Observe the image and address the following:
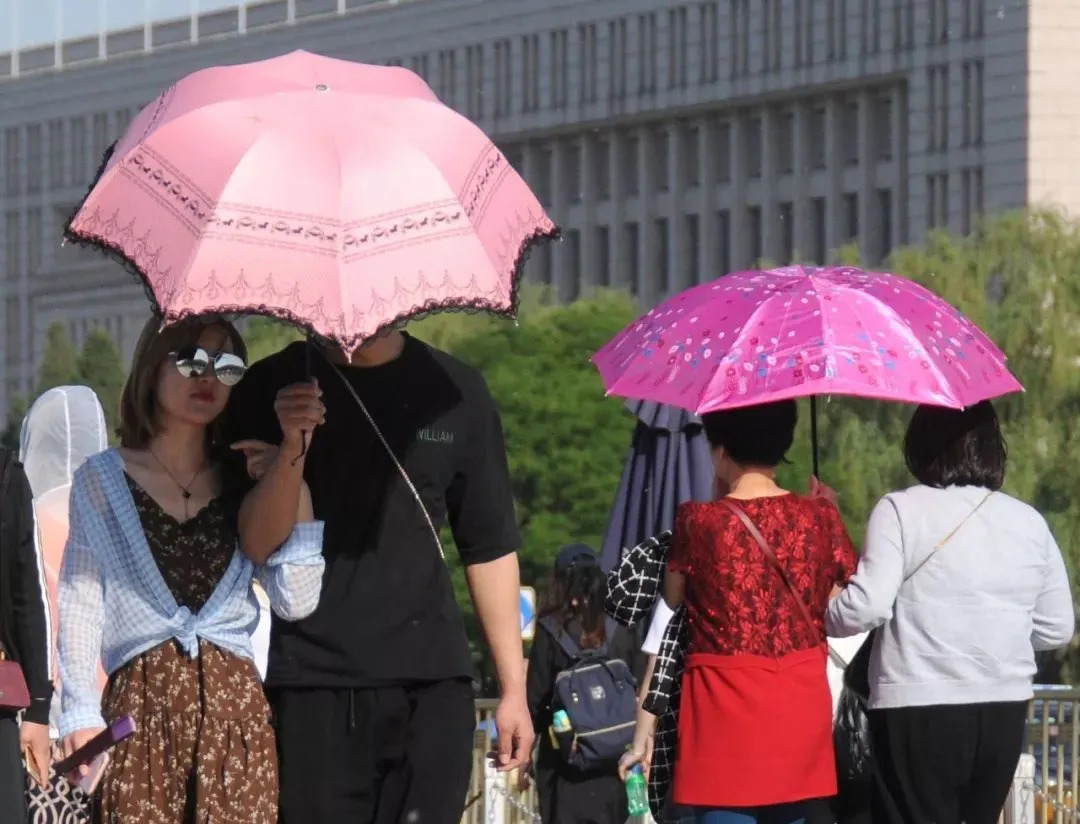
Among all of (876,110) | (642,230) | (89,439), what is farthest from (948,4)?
(89,439)

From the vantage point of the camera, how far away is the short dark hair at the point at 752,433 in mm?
7266

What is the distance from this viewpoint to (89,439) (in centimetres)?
1027

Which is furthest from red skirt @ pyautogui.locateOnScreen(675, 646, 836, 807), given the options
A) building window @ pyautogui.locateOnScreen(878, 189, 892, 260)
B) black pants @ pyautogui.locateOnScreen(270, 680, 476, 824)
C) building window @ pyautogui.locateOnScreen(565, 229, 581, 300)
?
building window @ pyautogui.locateOnScreen(565, 229, 581, 300)

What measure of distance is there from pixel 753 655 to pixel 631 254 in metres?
93.9

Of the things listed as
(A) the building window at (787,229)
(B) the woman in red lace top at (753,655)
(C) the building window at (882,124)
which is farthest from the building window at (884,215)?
(B) the woman in red lace top at (753,655)

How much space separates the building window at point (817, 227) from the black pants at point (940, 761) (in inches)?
3382

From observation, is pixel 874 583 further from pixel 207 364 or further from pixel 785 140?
pixel 785 140

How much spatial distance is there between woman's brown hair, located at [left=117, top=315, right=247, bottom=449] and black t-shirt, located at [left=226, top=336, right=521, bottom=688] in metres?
0.18

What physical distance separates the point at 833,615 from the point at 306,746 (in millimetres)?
1782

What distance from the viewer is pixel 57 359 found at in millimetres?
108312

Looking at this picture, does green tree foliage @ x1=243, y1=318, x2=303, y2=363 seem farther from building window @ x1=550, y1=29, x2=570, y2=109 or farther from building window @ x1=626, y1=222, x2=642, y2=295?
building window @ x1=550, y1=29, x2=570, y2=109

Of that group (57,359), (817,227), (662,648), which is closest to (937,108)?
(817,227)

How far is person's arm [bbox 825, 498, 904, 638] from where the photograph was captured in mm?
7492

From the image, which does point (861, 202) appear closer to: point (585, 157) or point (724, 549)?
point (585, 157)
